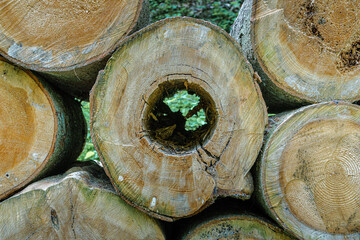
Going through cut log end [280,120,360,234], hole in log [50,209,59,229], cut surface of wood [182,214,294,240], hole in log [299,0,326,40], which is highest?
hole in log [299,0,326,40]

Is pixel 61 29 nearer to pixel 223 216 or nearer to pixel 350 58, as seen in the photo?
pixel 223 216

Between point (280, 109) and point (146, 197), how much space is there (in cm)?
100

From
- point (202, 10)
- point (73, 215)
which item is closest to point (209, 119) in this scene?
point (73, 215)

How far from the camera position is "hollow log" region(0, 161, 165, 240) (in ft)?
4.35

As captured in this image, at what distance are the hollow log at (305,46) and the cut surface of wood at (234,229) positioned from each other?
2.26ft

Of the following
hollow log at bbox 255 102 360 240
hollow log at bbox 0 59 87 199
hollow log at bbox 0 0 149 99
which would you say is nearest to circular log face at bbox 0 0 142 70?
hollow log at bbox 0 0 149 99

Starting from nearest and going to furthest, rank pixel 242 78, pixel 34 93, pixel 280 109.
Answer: pixel 242 78, pixel 34 93, pixel 280 109

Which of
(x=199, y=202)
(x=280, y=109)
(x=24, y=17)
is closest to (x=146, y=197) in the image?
(x=199, y=202)

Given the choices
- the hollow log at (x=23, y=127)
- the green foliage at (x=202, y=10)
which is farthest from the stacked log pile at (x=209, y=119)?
A: the green foliage at (x=202, y=10)

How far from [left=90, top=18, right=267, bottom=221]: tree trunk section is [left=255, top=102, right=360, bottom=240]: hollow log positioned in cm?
10

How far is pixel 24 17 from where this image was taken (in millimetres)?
1396

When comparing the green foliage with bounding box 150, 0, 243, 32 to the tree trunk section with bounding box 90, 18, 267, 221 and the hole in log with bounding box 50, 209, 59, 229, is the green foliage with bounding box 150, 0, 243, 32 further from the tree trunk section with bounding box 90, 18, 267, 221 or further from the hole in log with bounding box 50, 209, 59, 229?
the hole in log with bounding box 50, 209, 59, 229

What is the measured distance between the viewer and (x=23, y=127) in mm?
1524

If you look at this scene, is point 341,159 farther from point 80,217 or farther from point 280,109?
point 80,217
